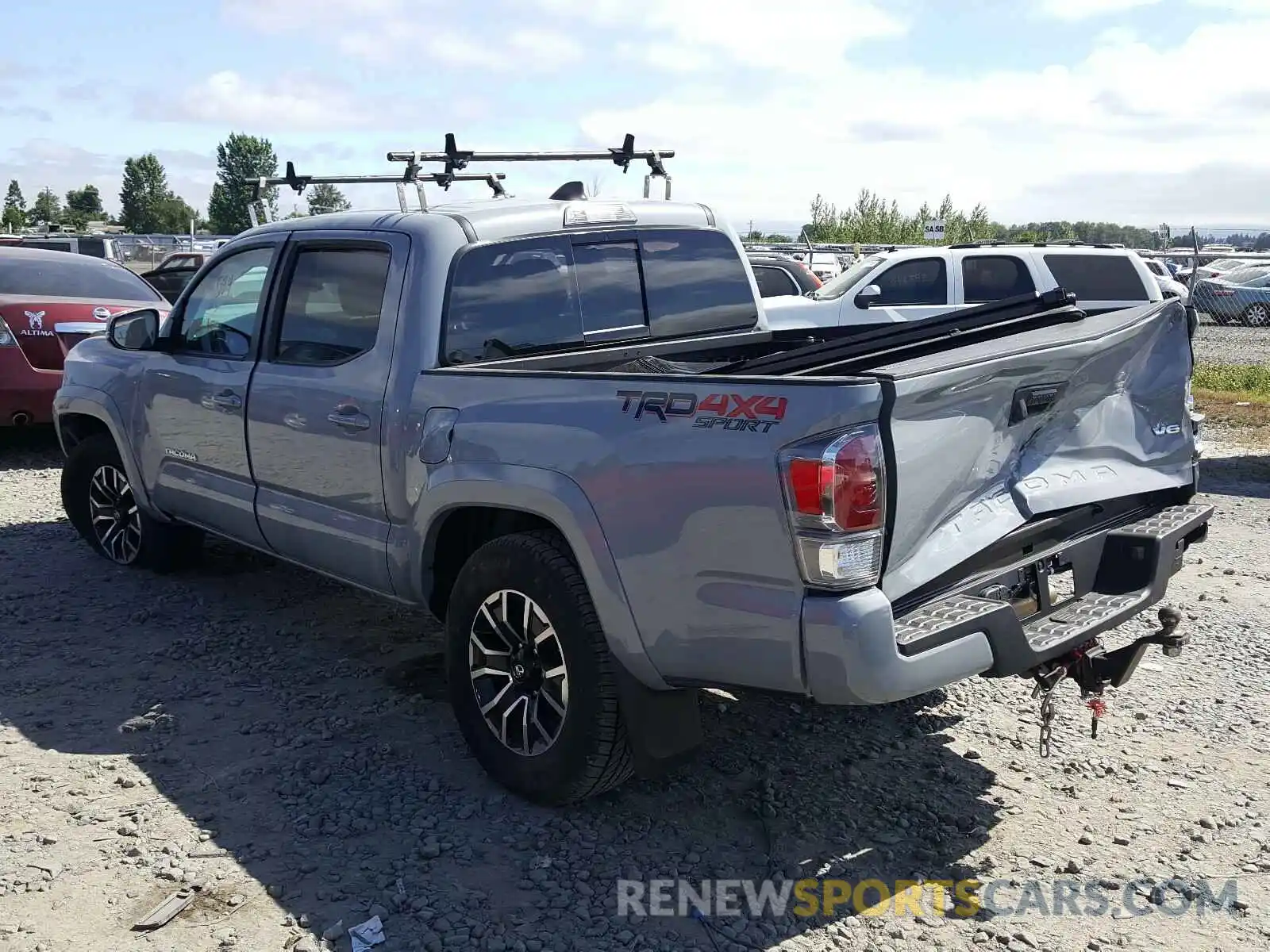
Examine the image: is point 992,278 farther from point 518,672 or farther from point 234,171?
point 234,171

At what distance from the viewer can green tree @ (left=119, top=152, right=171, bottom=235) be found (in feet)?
363

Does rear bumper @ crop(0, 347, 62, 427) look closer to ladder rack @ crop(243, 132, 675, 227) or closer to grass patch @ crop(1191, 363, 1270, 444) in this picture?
ladder rack @ crop(243, 132, 675, 227)

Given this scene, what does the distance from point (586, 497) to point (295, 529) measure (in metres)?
1.85

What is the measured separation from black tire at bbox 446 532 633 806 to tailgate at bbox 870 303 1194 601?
0.96m

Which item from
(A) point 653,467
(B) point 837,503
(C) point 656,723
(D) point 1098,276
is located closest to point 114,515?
(C) point 656,723

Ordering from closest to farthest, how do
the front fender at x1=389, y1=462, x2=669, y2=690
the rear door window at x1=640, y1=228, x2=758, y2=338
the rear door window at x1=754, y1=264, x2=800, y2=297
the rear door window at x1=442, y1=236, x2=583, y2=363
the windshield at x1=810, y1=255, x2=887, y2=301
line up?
1. the front fender at x1=389, y1=462, x2=669, y2=690
2. the rear door window at x1=442, y1=236, x2=583, y2=363
3. the rear door window at x1=640, y1=228, x2=758, y2=338
4. the windshield at x1=810, y1=255, x2=887, y2=301
5. the rear door window at x1=754, y1=264, x2=800, y2=297

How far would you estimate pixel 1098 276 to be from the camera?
12.0 meters

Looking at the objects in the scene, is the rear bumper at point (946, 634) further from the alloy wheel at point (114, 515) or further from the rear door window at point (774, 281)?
the rear door window at point (774, 281)

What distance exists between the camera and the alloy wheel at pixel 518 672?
3707mm

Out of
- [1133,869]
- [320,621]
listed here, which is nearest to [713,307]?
[320,621]

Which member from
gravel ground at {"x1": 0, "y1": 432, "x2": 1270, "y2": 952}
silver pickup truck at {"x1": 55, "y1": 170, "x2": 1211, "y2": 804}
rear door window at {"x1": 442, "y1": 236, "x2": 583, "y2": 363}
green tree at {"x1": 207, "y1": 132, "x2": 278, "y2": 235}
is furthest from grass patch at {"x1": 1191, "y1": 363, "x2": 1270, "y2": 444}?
green tree at {"x1": 207, "y1": 132, "x2": 278, "y2": 235}

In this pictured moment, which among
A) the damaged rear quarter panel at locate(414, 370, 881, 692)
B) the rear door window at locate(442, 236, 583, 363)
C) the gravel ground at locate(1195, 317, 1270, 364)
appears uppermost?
the rear door window at locate(442, 236, 583, 363)

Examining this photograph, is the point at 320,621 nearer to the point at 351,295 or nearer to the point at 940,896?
the point at 351,295

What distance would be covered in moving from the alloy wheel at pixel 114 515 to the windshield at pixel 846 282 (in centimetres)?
817
